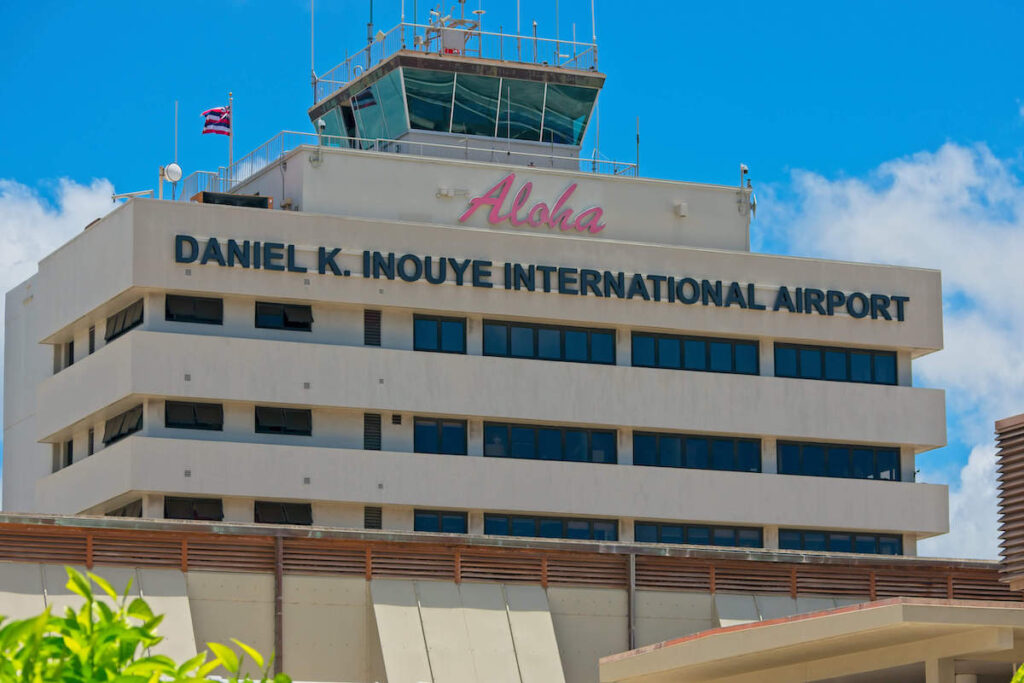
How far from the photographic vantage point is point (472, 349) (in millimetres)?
71500

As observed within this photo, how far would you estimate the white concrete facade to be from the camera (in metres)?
68.3

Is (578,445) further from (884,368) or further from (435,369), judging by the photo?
(884,368)

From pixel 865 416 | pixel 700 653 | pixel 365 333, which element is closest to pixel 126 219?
pixel 365 333

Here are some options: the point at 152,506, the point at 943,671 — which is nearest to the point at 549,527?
the point at 152,506

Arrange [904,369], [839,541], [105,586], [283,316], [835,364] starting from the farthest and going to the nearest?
[904,369]
[835,364]
[839,541]
[283,316]
[105,586]

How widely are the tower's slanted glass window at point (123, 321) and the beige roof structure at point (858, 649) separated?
34.1 meters

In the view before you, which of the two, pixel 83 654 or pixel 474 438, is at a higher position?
pixel 474 438

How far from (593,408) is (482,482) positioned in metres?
5.07

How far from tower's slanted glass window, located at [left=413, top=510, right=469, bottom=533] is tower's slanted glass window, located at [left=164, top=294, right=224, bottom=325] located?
969cm

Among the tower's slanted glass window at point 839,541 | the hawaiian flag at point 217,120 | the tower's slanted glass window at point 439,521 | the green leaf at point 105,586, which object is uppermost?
the hawaiian flag at point 217,120

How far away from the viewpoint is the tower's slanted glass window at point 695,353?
2921 inches

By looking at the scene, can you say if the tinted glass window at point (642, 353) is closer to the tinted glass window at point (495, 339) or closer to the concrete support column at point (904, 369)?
the tinted glass window at point (495, 339)

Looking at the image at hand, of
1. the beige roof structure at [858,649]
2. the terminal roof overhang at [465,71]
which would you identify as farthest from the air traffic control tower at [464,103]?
the beige roof structure at [858,649]

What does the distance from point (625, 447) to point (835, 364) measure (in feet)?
32.0
